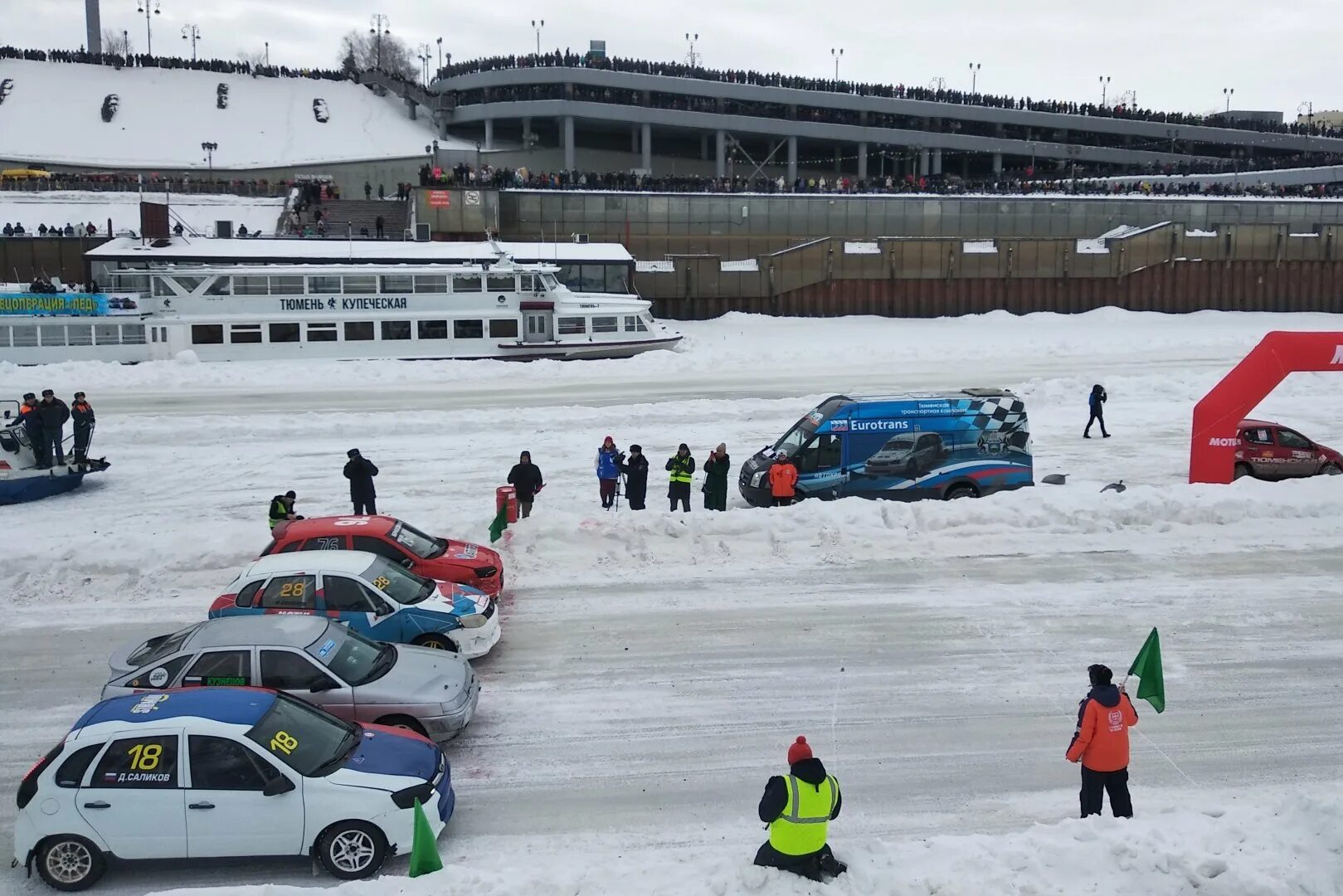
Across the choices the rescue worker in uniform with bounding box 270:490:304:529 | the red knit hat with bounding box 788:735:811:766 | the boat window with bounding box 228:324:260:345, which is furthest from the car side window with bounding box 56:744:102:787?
the boat window with bounding box 228:324:260:345

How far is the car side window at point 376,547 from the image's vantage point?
41.5 ft

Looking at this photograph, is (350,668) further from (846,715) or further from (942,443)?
(942,443)

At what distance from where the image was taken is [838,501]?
1666cm

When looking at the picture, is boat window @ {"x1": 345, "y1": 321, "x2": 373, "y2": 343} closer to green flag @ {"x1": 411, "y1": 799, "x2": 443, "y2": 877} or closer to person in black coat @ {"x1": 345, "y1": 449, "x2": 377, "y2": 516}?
person in black coat @ {"x1": 345, "y1": 449, "x2": 377, "y2": 516}

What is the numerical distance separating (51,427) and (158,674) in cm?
1243

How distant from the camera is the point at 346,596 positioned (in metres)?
11.3

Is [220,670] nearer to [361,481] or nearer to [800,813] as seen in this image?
[800,813]

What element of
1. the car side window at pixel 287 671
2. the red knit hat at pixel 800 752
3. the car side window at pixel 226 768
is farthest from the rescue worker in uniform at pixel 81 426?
the red knit hat at pixel 800 752

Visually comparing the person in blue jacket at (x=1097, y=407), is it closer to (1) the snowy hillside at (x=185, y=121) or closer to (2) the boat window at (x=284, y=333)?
(2) the boat window at (x=284, y=333)

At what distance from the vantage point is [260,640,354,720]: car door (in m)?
9.35

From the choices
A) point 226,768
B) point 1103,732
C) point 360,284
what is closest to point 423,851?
point 226,768

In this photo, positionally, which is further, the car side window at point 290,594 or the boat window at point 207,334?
the boat window at point 207,334

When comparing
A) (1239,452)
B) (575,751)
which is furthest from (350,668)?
(1239,452)

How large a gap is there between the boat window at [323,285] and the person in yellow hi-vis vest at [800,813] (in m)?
31.7
